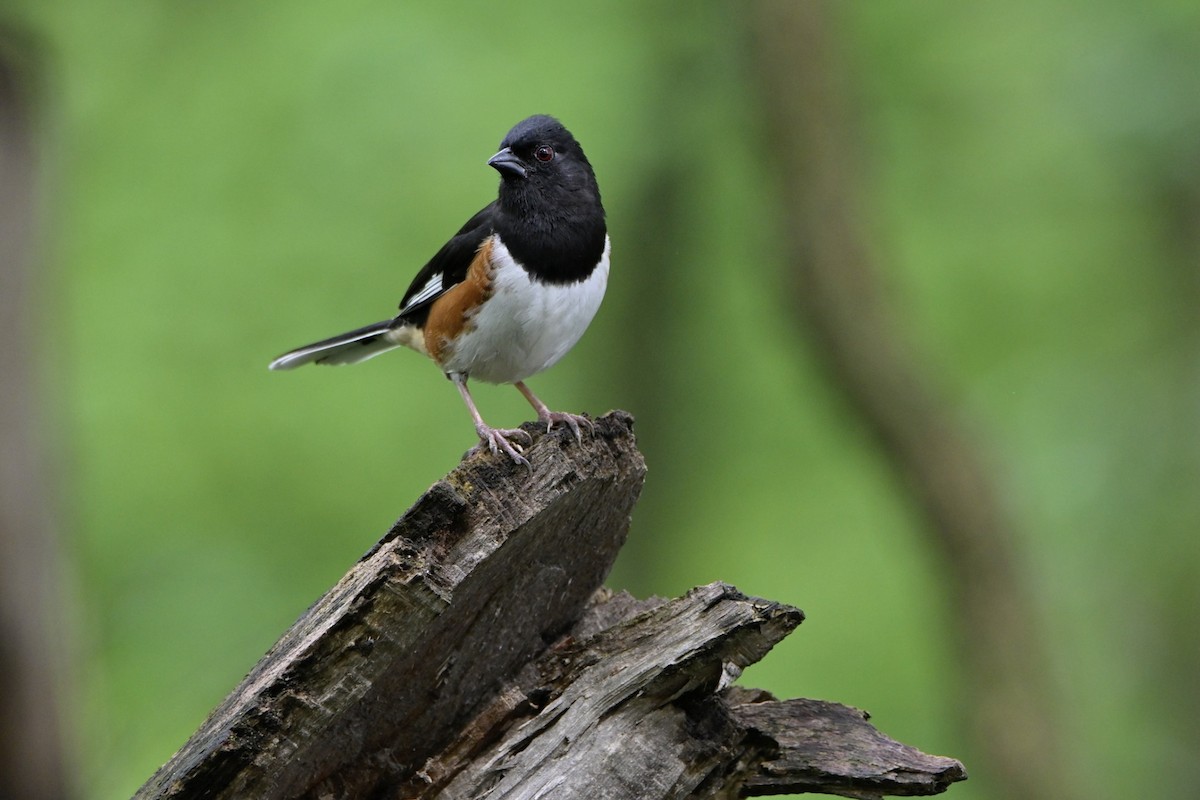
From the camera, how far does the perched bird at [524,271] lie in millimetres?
4586

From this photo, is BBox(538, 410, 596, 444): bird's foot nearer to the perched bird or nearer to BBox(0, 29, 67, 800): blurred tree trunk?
the perched bird

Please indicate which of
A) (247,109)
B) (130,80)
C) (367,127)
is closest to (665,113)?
(367,127)

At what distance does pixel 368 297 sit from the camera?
1200 cm

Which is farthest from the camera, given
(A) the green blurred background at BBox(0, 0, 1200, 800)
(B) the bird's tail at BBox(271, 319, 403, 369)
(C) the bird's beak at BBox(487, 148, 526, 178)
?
(A) the green blurred background at BBox(0, 0, 1200, 800)

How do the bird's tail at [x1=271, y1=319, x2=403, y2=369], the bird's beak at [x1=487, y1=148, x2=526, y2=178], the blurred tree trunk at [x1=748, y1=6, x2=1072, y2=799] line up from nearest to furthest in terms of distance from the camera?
the bird's beak at [x1=487, y1=148, x2=526, y2=178], the bird's tail at [x1=271, y1=319, x2=403, y2=369], the blurred tree trunk at [x1=748, y1=6, x2=1072, y2=799]

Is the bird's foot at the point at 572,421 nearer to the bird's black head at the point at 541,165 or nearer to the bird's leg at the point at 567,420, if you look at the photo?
the bird's leg at the point at 567,420

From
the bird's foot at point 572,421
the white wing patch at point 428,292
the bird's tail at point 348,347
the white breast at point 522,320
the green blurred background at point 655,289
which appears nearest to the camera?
the bird's foot at point 572,421

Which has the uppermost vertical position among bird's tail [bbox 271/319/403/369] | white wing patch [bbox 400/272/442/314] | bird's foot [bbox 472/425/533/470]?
white wing patch [bbox 400/272/442/314]

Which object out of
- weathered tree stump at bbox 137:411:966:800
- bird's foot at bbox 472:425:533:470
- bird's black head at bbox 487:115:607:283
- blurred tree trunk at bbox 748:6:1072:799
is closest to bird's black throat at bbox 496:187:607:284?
bird's black head at bbox 487:115:607:283

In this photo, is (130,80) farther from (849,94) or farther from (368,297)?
(849,94)

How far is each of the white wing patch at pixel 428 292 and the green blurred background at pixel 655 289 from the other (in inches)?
172

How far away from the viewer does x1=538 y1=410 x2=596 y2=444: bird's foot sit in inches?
131

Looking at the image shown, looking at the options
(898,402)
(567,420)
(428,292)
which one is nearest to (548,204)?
(428,292)

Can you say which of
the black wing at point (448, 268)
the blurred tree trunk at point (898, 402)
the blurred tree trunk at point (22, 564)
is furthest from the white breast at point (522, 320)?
the blurred tree trunk at point (898, 402)
